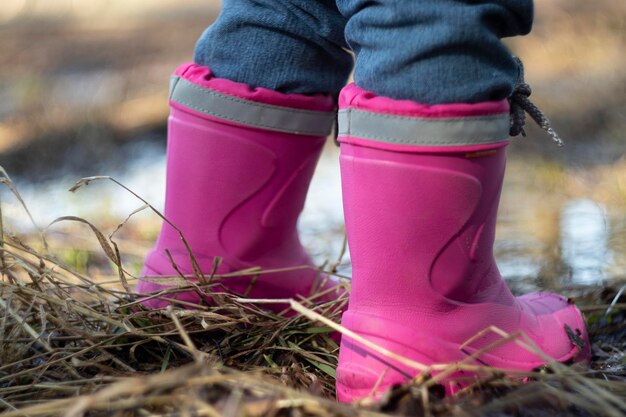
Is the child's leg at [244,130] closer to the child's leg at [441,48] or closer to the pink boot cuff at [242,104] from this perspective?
the pink boot cuff at [242,104]

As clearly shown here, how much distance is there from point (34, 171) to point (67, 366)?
2156 mm

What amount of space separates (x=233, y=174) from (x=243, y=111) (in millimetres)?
106

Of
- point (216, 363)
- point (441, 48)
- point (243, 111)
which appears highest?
point (441, 48)

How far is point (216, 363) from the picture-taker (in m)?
1.07

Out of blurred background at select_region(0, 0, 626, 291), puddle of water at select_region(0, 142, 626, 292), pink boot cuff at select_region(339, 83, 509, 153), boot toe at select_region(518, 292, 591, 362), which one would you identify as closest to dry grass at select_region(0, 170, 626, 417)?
boot toe at select_region(518, 292, 591, 362)

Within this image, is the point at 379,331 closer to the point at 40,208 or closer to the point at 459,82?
the point at 459,82

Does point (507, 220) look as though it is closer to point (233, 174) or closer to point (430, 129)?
point (233, 174)

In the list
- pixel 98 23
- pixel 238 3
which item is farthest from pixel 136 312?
pixel 98 23

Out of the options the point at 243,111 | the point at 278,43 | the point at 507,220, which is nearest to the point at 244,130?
the point at 243,111

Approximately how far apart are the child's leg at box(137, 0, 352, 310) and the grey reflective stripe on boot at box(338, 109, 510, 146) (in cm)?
27

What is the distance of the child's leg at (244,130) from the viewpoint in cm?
126

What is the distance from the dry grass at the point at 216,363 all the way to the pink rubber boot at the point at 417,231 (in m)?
0.07

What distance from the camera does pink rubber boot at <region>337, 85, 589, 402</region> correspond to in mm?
1003

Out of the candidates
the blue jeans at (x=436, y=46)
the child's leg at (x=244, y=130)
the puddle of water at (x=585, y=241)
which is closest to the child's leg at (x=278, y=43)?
the child's leg at (x=244, y=130)
